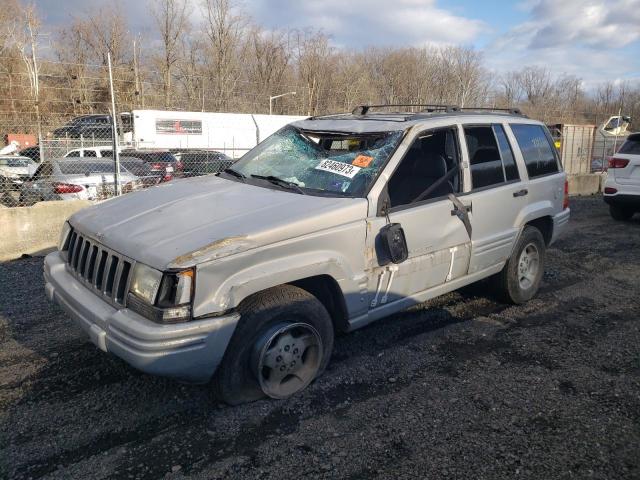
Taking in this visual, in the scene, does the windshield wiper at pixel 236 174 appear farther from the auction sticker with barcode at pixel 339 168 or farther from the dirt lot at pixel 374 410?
the dirt lot at pixel 374 410

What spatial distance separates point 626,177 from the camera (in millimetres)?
9227

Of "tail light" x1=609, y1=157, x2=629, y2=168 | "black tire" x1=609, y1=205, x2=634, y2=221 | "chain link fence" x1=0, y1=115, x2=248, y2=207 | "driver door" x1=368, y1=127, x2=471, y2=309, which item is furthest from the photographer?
"black tire" x1=609, y1=205, x2=634, y2=221

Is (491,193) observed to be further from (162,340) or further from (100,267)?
(100,267)

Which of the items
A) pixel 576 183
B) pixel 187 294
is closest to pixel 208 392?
pixel 187 294

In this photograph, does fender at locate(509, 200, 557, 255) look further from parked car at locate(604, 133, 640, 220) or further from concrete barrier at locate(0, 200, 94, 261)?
concrete barrier at locate(0, 200, 94, 261)

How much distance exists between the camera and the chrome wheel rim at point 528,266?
5094 mm

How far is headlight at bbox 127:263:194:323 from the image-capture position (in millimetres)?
2688

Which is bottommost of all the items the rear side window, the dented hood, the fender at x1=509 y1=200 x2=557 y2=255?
the fender at x1=509 y1=200 x2=557 y2=255

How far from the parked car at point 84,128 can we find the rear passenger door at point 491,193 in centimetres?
1409

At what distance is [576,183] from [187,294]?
13.9 metres

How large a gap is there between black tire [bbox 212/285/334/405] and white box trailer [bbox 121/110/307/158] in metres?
20.3

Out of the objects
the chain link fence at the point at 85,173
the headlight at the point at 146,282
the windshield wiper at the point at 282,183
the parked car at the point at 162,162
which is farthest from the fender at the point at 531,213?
the parked car at the point at 162,162

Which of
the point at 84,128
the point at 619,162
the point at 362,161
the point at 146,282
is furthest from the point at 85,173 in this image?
the point at 619,162

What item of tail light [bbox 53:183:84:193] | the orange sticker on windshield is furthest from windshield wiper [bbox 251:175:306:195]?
tail light [bbox 53:183:84:193]
